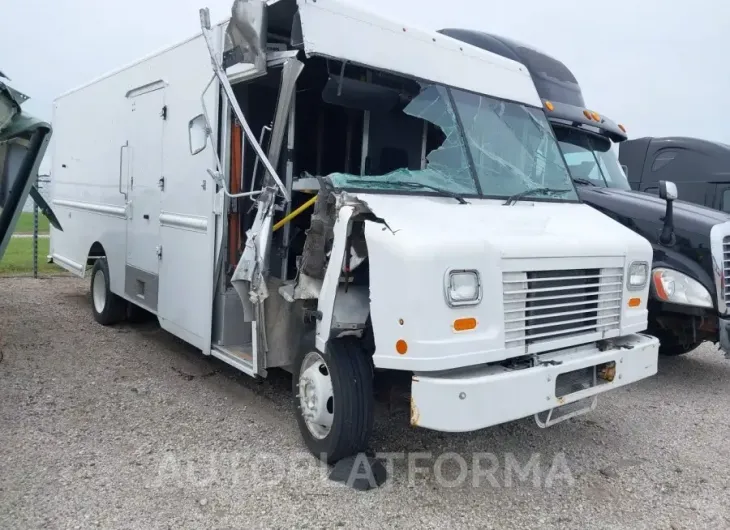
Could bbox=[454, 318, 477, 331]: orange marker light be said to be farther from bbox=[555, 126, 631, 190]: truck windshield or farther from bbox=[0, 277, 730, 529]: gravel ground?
bbox=[555, 126, 631, 190]: truck windshield

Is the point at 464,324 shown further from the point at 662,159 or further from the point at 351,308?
the point at 662,159

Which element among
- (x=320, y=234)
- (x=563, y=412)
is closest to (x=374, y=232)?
(x=320, y=234)

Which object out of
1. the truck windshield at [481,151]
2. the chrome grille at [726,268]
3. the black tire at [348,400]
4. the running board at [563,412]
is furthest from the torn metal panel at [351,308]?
the chrome grille at [726,268]

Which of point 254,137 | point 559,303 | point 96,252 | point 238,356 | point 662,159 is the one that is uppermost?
point 662,159

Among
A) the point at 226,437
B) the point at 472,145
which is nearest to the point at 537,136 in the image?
the point at 472,145

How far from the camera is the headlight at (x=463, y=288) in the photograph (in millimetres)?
3458

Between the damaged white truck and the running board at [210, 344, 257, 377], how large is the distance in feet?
0.07

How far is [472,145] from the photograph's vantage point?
4730mm

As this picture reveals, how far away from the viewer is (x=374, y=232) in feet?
11.9

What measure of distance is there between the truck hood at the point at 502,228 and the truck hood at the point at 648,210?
5.71 feet

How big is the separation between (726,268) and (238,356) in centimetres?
459

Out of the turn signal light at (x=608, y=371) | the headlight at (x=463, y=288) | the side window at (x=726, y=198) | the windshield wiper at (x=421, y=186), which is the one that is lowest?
the turn signal light at (x=608, y=371)

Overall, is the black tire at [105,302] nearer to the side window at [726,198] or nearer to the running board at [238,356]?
the running board at [238,356]

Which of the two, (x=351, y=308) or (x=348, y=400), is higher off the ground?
(x=351, y=308)
